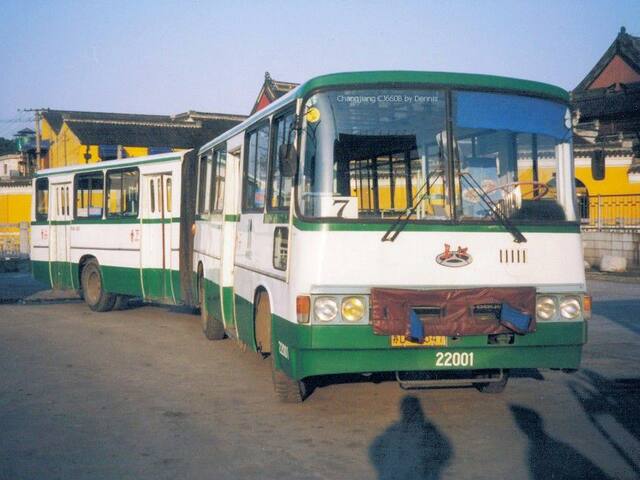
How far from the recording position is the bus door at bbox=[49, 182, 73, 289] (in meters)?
16.9

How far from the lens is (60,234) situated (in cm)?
1712

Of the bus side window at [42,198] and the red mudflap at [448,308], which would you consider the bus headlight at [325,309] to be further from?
the bus side window at [42,198]

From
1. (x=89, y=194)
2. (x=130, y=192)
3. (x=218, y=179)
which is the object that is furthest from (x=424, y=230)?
(x=89, y=194)

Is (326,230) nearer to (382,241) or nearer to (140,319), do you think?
(382,241)

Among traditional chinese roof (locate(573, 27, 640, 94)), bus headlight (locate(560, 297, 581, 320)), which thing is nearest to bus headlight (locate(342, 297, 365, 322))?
bus headlight (locate(560, 297, 581, 320))

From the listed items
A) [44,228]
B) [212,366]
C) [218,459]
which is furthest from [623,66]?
[218,459]

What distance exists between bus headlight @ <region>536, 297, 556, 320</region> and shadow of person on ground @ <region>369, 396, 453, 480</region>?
1.27 metres

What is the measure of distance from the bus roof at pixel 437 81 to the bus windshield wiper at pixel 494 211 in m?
0.78

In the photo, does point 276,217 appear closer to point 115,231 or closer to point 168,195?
point 168,195

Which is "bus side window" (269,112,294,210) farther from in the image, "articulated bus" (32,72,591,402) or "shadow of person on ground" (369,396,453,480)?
"shadow of person on ground" (369,396,453,480)

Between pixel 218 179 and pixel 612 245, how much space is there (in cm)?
1598

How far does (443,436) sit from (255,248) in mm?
2789

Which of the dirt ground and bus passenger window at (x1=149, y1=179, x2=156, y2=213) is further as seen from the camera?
bus passenger window at (x1=149, y1=179, x2=156, y2=213)

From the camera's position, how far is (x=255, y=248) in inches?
340
